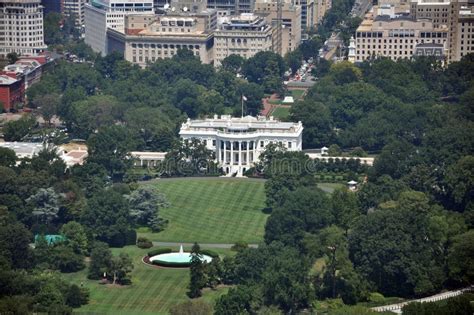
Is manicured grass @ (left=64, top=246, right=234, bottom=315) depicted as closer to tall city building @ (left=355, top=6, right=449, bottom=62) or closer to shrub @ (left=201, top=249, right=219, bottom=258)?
shrub @ (left=201, top=249, right=219, bottom=258)

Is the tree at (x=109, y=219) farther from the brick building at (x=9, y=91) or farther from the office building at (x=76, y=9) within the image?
the office building at (x=76, y=9)

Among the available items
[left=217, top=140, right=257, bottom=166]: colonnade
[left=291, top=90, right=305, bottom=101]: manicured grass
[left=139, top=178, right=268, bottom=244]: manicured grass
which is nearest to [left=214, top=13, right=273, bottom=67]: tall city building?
[left=291, top=90, right=305, bottom=101]: manicured grass

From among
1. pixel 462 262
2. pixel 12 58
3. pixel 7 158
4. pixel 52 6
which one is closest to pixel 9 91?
pixel 12 58

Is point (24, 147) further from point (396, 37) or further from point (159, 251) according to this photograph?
point (396, 37)

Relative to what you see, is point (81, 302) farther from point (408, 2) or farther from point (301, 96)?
point (408, 2)

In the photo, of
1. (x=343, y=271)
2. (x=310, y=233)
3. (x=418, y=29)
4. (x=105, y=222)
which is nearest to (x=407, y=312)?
(x=343, y=271)

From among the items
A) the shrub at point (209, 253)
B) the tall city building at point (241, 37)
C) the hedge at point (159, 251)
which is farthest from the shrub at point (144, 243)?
the tall city building at point (241, 37)
